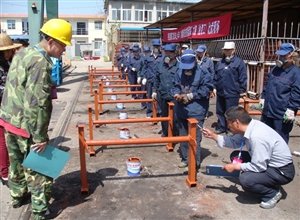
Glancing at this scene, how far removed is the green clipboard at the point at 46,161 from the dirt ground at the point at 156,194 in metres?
0.60

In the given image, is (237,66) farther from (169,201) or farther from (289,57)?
(169,201)

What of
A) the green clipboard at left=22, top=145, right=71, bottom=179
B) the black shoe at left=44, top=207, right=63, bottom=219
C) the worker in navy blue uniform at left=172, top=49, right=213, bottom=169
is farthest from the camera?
the worker in navy blue uniform at left=172, top=49, right=213, bottom=169

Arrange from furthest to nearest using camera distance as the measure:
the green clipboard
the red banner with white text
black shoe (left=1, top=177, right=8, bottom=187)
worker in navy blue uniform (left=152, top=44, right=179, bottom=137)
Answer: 1. the red banner with white text
2. worker in navy blue uniform (left=152, top=44, right=179, bottom=137)
3. black shoe (left=1, top=177, right=8, bottom=187)
4. the green clipboard

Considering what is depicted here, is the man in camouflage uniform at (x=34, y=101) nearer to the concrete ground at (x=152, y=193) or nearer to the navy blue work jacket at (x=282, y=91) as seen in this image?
the concrete ground at (x=152, y=193)

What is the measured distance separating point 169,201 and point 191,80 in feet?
5.55

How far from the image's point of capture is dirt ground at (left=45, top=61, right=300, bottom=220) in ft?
11.2

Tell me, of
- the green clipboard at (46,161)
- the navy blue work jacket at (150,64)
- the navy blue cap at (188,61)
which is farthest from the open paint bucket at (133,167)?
the navy blue work jacket at (150,64)

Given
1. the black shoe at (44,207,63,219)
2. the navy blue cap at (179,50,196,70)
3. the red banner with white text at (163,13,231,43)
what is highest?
the red banner with white text at (163,13,231,43)

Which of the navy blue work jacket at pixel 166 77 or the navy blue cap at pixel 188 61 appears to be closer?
the navy blue cap at pixel 188 61

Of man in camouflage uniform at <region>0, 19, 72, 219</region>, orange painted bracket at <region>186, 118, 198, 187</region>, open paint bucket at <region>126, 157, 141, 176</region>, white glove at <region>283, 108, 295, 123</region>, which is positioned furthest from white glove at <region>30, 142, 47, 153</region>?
white glove at <region>283, 108, 295, 123</region>

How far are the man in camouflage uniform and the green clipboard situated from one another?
68mm

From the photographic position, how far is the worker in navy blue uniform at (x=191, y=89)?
14.0 feet

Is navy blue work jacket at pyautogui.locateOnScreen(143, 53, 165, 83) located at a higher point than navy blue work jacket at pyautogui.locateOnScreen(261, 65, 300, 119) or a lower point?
higher

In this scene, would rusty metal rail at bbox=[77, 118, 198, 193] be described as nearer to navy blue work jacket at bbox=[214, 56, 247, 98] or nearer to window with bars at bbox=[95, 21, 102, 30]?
navy blue work jacket at bbox=[214, 56, 247, 98]
